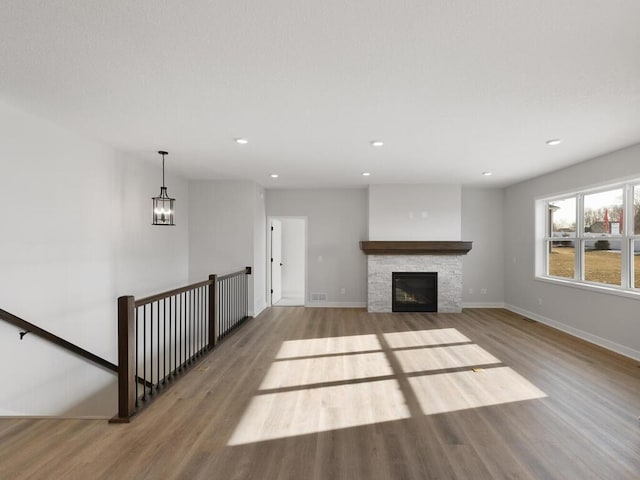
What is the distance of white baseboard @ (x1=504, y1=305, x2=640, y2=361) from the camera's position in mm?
4075

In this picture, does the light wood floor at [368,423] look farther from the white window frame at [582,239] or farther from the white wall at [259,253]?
the white wall at [259,253]

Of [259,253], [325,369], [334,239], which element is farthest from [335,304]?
[325,369]

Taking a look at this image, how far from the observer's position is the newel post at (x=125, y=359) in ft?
8.70

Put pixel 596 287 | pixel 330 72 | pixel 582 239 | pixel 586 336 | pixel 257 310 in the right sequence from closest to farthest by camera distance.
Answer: pixel 330 72 < pixel 596 287 < pixel 586 336 < pixel 582 239 < pixel 257 310

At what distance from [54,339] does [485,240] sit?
288 inches

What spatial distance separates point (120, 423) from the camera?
2596 mm

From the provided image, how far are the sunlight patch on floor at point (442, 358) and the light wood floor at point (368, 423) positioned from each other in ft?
0.07

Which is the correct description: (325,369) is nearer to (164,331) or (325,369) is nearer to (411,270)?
(164,331)

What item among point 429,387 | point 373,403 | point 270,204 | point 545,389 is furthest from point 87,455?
point 270,204

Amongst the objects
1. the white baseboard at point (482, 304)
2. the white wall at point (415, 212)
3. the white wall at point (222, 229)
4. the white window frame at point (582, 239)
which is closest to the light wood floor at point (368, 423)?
the white window frame at point (582, 239)

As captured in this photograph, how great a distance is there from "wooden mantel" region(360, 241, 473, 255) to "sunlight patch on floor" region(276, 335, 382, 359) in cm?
212

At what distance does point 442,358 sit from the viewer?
4082 mm

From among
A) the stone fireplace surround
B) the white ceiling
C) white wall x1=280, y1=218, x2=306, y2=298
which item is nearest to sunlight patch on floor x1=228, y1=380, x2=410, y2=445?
the white ceiling

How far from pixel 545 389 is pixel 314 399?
218 cm
